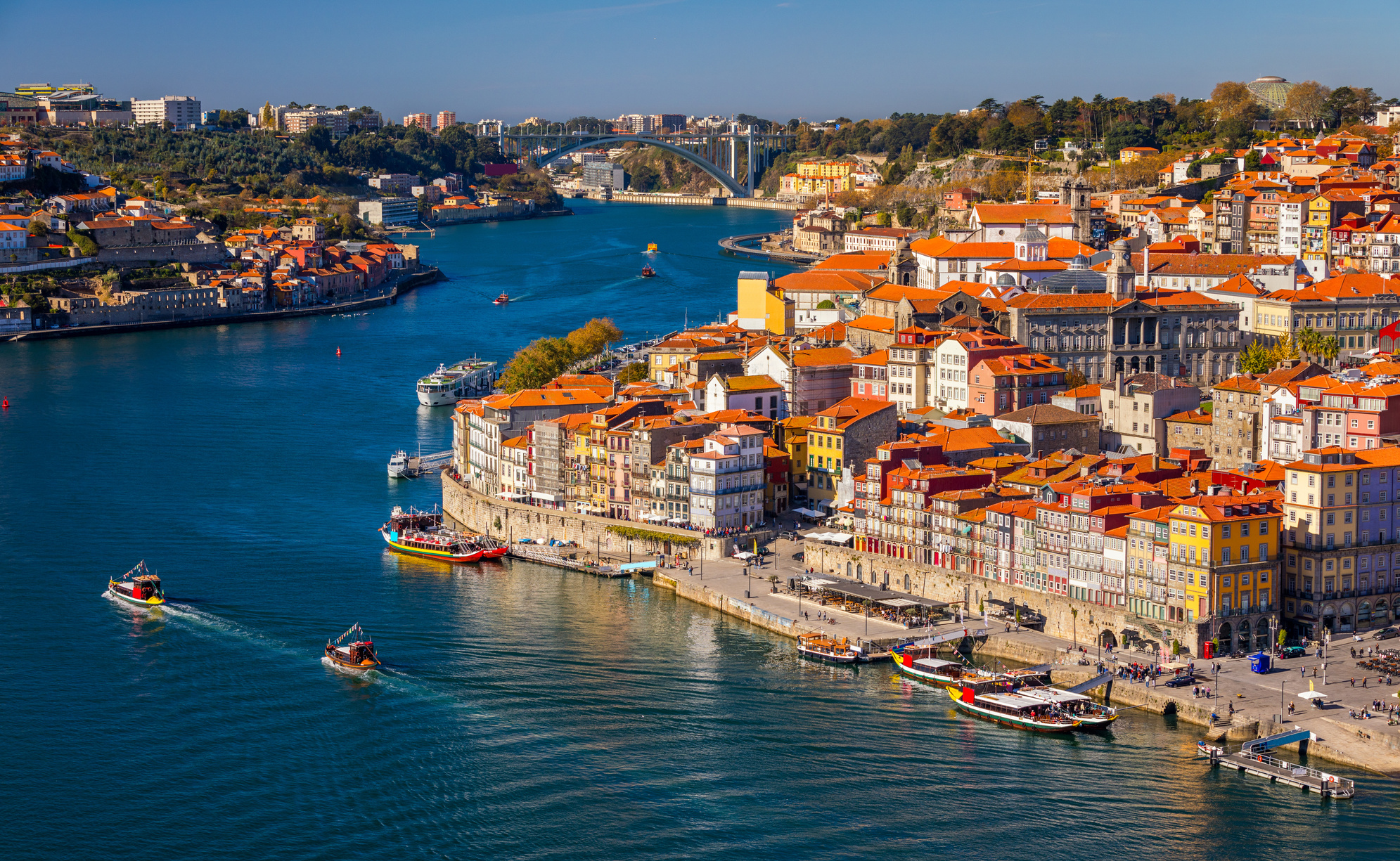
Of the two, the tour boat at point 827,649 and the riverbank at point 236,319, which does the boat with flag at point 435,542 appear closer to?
the tour boat at point 827,649

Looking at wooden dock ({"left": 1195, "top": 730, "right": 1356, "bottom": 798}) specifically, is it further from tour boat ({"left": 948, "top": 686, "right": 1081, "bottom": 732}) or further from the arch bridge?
the arch bridge

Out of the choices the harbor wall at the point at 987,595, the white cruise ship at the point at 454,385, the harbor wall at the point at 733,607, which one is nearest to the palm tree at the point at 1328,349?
the harbor wall at the point at 987,595

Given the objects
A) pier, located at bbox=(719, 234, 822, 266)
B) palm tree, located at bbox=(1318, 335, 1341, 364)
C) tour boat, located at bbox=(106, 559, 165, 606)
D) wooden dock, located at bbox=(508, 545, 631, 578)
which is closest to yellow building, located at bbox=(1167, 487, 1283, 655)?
wooden dock, located at bbox=(508, 545, 631, 578)

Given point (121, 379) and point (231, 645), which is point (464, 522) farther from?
point (121, 379)

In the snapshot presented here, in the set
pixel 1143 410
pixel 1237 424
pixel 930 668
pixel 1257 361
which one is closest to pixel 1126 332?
pixel 1257 361

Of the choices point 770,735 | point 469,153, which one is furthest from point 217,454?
point 469,153

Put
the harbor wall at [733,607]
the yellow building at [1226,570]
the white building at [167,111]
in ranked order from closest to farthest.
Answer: the yellow building at [1226,570], the harbor wall at [733,607], the white building at [167,111]

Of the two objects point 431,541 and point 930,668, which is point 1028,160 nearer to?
point 431,541
